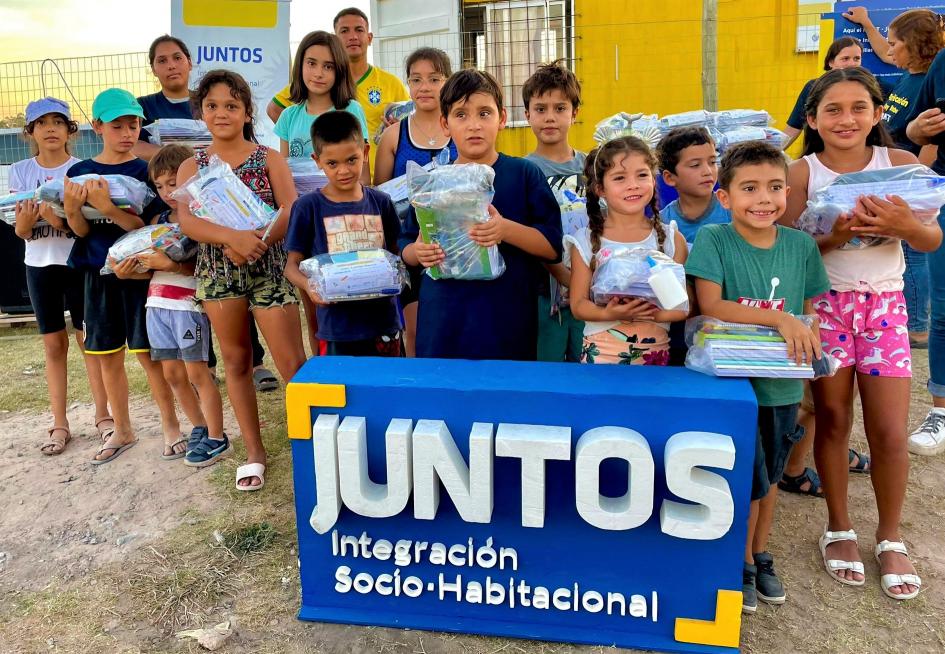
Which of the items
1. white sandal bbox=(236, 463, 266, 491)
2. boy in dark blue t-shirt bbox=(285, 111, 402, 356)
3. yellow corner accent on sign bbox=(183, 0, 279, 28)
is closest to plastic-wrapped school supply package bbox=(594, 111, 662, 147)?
boy in dark blue t-shirt bbox=(285, 111, 402, 356)

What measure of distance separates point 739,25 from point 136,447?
7693mm

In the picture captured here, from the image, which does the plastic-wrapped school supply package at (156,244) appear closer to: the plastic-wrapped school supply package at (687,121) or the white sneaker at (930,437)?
the plastic-wrapped school supply package at (687,121)

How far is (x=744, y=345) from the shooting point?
203 cm

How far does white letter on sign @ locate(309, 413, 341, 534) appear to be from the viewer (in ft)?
6.70

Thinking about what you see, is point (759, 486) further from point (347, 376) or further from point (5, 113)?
point (5, 113)

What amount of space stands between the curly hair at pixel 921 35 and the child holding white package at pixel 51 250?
4.20 meters

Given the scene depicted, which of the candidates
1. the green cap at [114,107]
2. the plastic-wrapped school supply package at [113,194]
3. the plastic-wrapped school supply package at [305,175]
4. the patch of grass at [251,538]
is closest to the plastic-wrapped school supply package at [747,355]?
the patch of grass at [251,538]

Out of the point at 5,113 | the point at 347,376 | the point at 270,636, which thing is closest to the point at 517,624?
the point at 270,636

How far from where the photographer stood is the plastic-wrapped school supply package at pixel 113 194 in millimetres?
3148

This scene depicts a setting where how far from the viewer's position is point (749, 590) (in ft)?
7.25

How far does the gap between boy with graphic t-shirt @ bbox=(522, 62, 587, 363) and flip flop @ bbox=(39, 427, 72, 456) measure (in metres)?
→ 2.72

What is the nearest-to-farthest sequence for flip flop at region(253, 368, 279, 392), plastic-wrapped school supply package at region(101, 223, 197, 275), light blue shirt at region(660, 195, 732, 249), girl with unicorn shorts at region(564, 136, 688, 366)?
girl with unicorn shorts at region(564, 136, 688, 366)
light blue shirt at region(660, 195, 732, 249)
plastic-wrapped school supply package at region(101, 223, 197, 275)
flip flop at region(253, 368, 279, 392)

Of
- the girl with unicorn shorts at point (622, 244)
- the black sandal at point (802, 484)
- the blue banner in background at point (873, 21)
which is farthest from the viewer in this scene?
the blue banner in background at point (873, 21)

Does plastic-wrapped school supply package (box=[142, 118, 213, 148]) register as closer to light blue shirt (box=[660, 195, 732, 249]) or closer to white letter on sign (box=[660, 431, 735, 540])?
light blue shirt (box=[660, 195, 732, 249])
